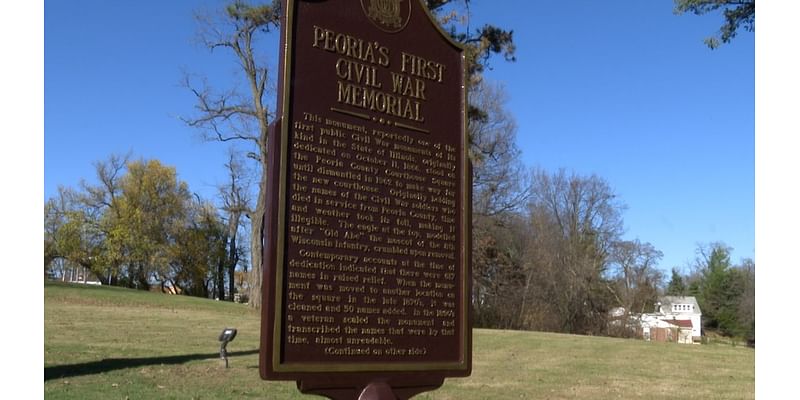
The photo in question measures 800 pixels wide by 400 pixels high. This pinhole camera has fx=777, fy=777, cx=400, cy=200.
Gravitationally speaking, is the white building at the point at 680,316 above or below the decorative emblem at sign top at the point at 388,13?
below

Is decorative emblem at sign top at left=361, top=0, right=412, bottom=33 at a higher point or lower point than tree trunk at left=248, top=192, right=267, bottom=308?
higher

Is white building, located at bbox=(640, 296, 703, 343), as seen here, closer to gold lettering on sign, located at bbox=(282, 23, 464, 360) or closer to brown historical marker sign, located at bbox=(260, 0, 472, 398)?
brown historical marker sign, located at bbox=(260, 0, 472, 398)

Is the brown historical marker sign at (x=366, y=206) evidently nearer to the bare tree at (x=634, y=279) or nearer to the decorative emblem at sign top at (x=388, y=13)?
the decorative emblem at sign top at (x=388, y=13)

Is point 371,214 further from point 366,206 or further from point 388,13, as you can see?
point 388,13

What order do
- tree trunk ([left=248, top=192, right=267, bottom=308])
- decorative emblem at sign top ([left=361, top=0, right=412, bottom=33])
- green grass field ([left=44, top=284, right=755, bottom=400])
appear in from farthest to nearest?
tree trunk ([left=248, top=192, right=267, bottom=308]), green grass field ([left=44, top=284, right=755, bottom=400]), decorative emblem at sign top ([left=361, top=0, right=412, bottom=33])

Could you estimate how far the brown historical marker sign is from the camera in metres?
5.36

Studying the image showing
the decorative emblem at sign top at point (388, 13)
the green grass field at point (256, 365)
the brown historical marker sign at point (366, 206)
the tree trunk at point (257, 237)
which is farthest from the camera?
the tree trunk at point (257, 237)

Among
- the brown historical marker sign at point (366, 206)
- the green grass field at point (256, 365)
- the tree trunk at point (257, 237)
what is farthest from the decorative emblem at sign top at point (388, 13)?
the tree trunk at point (257, 237)

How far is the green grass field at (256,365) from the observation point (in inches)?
469

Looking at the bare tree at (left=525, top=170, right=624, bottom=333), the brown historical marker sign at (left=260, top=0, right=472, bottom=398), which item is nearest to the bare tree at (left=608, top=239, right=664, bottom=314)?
the bare tree at (left=525, top=170, right=624, bottom=333)

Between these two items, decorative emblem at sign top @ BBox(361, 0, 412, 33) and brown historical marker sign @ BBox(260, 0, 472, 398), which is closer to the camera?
brown historical marker sign @ BBox(260, 0, 472, 398)

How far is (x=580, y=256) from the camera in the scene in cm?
4781

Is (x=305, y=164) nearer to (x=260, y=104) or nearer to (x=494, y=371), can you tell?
(x=494, y=371)

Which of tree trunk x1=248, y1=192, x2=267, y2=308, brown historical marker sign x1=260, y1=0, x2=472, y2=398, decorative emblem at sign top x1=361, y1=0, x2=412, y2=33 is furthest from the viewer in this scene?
tree trunk x1=248, y1=192, x2=267, y2=308
